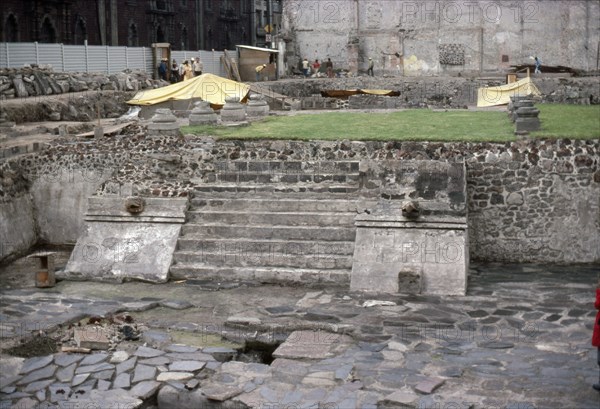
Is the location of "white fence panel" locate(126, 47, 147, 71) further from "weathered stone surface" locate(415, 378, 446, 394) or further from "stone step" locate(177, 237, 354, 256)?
"weathered stone surface" locate(415, 378, 446, 394)

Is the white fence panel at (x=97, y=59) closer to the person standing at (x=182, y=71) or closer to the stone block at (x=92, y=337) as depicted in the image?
the person standing at (x=182, y=71)

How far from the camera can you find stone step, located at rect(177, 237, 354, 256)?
12133 mm

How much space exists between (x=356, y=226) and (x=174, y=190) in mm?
2793

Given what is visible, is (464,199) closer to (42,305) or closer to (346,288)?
(346,288)

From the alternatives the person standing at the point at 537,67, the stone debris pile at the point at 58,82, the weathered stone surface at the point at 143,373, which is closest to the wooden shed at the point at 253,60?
the stone debris pile at the point at 58,82

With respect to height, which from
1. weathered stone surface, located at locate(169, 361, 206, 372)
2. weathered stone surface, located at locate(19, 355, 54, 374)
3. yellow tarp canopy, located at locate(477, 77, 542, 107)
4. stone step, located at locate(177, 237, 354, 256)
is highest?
yellow tarp canopy, located at locate(477, 77, 542, 107)

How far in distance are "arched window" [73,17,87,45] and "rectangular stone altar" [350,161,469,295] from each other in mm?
25630

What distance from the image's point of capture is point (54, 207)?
1458 cm

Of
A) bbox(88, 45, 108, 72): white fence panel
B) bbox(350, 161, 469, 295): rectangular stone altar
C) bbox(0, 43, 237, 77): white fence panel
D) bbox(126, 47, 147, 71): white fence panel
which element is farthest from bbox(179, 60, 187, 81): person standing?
bbox(350, 161, 469, 295): rectangular stone altar

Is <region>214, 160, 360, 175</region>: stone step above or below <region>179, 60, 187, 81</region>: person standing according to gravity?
below

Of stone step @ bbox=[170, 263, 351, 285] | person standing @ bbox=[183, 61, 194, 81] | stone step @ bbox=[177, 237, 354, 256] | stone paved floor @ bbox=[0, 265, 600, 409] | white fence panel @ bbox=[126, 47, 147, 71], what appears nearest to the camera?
stone paved floor @ bbox=[0, 265, 600, 409]

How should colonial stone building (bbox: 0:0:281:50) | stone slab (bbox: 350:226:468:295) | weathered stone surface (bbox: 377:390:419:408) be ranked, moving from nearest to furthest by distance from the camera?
1. weathered stone surface (bbox: 377:390:419:408)
2. stone slab (bbox: 350:226:468:295)
3. colonial stone building (bbox: 0:0:281:50)

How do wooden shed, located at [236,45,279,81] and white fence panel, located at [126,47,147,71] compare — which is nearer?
white fence panel, located at [126,47,147,71]

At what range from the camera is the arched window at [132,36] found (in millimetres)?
39438
